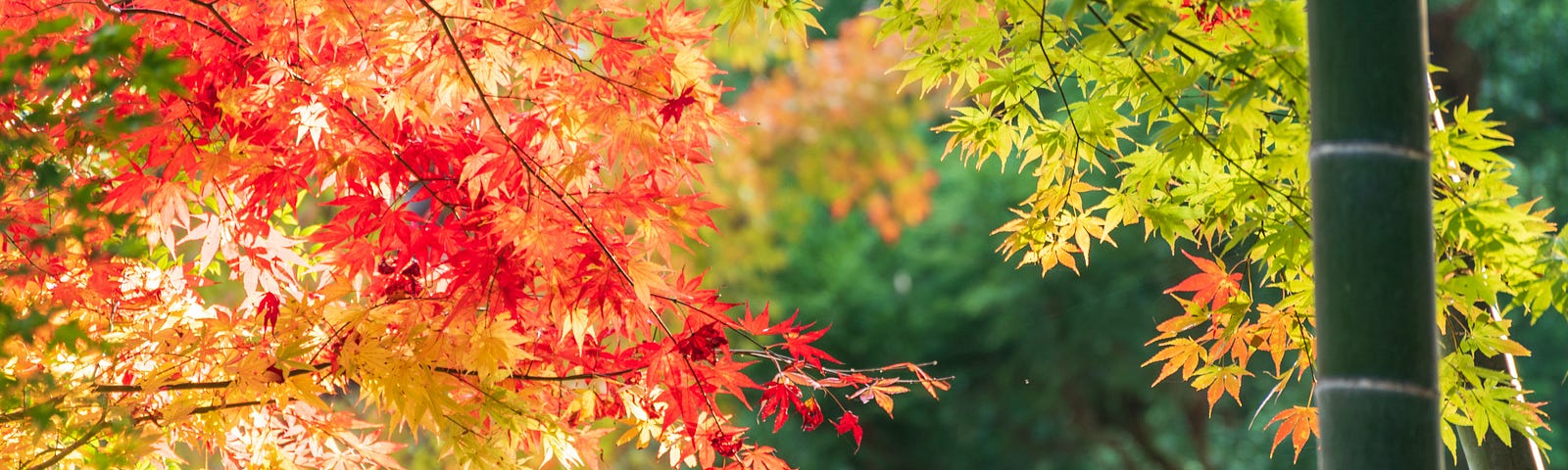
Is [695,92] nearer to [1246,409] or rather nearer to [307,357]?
[307,357]

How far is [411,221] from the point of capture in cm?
209

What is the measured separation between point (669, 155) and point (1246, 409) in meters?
7.34

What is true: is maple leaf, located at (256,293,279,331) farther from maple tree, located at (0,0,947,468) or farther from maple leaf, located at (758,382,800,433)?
maple leaf, located at (758,382,800,433)

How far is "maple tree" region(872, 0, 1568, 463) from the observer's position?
5.50 feet

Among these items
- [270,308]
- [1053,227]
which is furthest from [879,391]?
[270,308]

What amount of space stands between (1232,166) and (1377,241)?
0.96 m

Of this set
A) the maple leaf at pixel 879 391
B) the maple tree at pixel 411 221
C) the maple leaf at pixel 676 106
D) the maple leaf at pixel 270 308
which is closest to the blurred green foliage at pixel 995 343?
the maple leaf at pixel 879 391

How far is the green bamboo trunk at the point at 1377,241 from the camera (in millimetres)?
1235

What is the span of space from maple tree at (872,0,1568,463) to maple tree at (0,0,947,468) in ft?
1.25

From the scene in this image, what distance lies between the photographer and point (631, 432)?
8.13 feet

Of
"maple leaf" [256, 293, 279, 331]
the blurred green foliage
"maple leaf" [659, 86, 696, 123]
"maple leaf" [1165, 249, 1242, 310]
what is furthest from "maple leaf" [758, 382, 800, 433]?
the blurred green foliage

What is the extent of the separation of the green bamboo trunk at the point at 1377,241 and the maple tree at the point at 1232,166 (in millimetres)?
298

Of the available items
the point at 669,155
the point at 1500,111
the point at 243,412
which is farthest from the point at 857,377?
the point at 1500,111

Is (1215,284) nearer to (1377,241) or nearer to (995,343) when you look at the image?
(1377,241)
